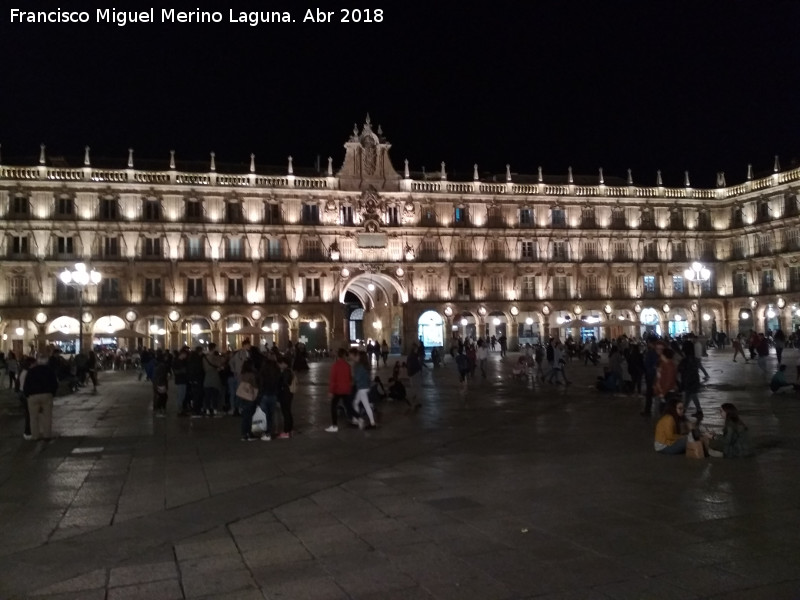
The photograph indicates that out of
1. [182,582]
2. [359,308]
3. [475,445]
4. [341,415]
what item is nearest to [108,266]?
[359,308]

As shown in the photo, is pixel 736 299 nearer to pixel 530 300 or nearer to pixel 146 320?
pixel 530 300

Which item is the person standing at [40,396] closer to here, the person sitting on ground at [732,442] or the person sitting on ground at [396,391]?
the person sitting on ground at [396,391]

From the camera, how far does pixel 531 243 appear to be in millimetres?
63188

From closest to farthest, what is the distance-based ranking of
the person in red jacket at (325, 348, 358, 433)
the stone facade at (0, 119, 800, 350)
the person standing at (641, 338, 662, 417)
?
1. the person in red jacket at (325, 348, 358, 433)
2. the person standing at (641, 338, 662, 417)
3. the stone facade at (0, 119, 800, 350)

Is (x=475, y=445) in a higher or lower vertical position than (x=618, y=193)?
lower

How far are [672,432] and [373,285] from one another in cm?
5254

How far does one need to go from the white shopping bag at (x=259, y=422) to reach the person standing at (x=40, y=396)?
12.7ft

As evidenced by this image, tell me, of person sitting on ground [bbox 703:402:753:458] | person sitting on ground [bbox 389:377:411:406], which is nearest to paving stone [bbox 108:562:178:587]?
person sitting on ground [bbox 703:402:753:458]

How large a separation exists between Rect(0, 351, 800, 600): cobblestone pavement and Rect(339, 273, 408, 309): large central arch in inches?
1745

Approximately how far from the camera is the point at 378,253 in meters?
59.1

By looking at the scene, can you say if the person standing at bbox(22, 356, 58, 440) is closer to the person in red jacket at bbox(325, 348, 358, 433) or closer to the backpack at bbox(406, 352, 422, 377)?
the person in red jacket at bbox(325, 348, 358, 433)

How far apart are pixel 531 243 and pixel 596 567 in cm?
5847

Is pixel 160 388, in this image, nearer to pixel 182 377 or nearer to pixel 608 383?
pixel 182 377

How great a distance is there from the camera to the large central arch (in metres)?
58.9
